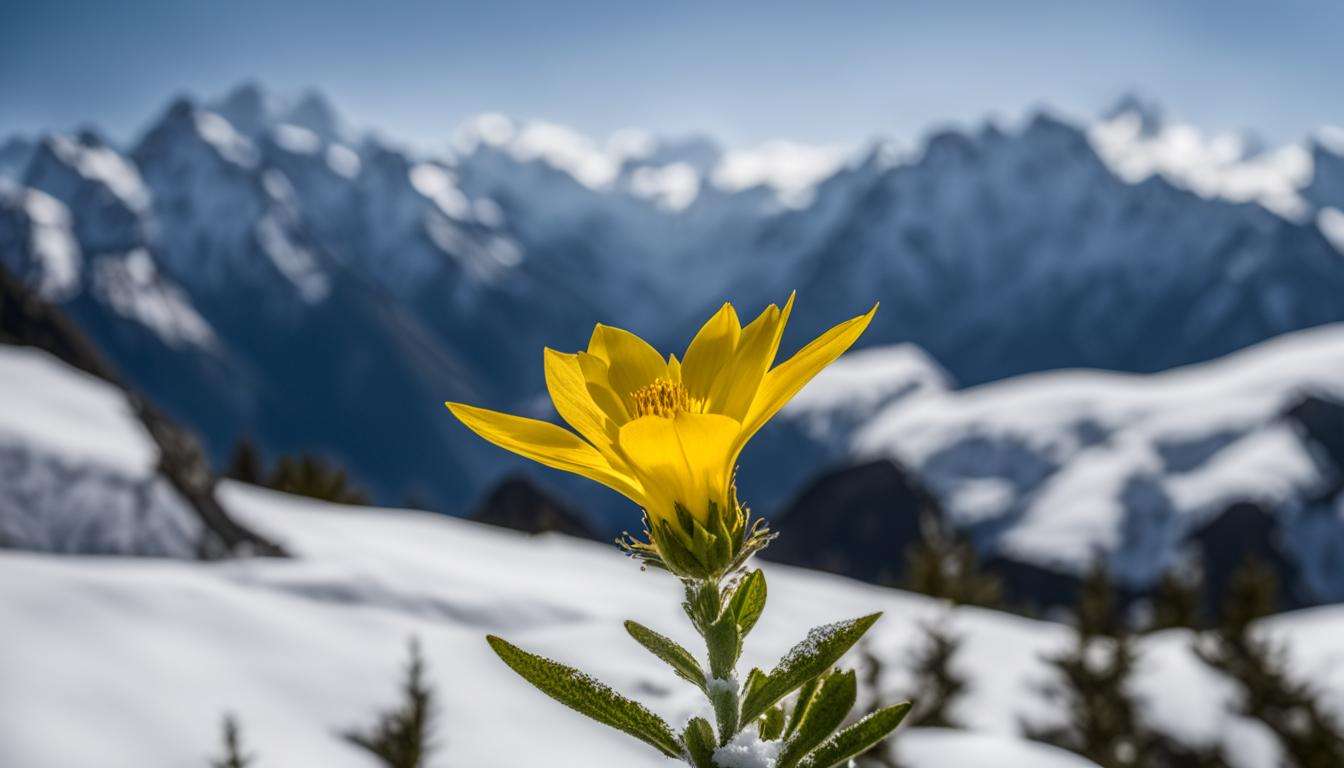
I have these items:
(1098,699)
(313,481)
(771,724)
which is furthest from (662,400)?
(313,481)

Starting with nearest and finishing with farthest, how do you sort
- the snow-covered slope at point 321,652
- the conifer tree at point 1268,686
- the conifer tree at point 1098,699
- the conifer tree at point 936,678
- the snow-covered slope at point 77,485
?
the snow-covered slope at point 321,652 → the snow-covered slope at point 77,485 → the conifer tree at point 936,678 → the conifer tree at point 1098,699 → the conifer tree at point 1268,686

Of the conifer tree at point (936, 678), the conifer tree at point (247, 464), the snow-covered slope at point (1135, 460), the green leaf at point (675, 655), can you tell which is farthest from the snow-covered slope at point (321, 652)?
the snow-covered slope at point (1135, 460)

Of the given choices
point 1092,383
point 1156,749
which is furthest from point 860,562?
point 1156,749

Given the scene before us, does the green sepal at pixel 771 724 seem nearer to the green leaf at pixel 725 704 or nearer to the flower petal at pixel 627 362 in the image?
the green leaf at pixel 725 704

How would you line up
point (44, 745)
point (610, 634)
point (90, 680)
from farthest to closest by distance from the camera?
point (610, 634) → point (90, 680) → point (44, 745)

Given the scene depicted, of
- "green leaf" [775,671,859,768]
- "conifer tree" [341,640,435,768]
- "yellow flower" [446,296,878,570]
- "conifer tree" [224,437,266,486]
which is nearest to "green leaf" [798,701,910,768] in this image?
"green leaf" [775,671,859,768]

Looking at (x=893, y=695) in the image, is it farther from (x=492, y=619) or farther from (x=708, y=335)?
(x=708, y=335)

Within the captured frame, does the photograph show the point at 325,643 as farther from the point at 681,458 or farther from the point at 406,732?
the point at 681,458
